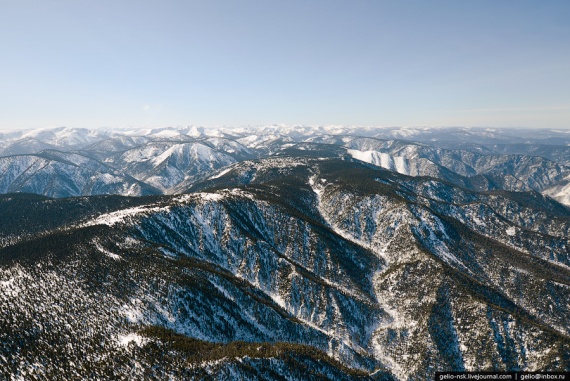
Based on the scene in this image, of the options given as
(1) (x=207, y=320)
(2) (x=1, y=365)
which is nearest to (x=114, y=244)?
(1) (x=207, y=320)

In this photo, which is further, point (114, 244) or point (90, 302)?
point (114, 244)

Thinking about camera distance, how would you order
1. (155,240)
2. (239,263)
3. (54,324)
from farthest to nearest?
(239,263) → (155,240) → (54,324)

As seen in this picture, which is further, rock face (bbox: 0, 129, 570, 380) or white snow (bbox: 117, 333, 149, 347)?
white snow (bbox: 117, 333, 149, 347)

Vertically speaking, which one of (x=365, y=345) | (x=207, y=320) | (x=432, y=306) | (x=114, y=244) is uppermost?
(x=114, y=244)

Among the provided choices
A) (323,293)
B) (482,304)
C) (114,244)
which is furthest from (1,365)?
(482,304)

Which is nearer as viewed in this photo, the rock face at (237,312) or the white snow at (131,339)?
the rock face at (237,312)

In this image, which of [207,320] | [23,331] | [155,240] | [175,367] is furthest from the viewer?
[155,240]

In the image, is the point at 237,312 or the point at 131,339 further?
the point at 237,312

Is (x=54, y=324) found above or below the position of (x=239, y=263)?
above

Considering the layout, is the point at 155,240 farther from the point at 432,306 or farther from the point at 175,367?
the point at 432,306

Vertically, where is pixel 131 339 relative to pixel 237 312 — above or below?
above
